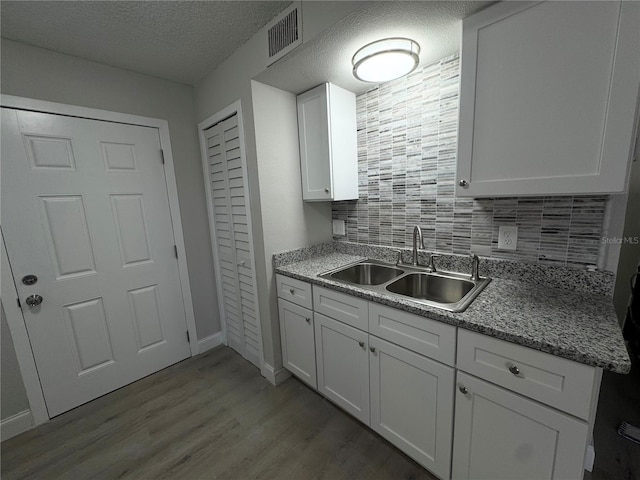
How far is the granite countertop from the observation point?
0.80 m

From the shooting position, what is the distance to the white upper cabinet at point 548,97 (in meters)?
0.87

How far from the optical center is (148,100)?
201cm

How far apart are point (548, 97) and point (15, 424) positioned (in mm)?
3305

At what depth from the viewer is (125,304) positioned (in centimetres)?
201

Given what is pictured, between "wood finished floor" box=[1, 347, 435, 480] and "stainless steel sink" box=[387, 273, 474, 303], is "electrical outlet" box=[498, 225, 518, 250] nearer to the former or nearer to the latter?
"stainless steel sink" box=[387, 273, 474, 303]

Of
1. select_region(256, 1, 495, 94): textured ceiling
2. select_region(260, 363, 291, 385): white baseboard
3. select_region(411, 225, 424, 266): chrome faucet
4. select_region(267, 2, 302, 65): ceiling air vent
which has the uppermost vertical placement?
select_region(267, 2, 302, 65): ceiling air vent

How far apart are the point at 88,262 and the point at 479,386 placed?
Answer: 2420 mm

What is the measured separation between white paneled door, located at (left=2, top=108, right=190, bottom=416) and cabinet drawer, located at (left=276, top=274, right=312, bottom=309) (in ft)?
3.35

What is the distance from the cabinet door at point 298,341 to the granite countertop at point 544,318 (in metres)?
0.47

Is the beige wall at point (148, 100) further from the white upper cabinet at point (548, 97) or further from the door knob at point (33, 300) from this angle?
the white upper cabinet at point (548, 97)

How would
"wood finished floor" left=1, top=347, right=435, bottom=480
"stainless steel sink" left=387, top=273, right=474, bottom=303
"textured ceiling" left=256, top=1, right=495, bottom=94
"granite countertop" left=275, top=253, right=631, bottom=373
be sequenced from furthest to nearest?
"stainless steel sink" left=387, top=273, right=474, bottom=303 → "wood finished floor" left=1, top=347, right=435, bottom=480 → "textured ceiling" left=256, top=1, right=495, bottom=94 → "granite countertop" left=275, top=253, right=631, bottom=373

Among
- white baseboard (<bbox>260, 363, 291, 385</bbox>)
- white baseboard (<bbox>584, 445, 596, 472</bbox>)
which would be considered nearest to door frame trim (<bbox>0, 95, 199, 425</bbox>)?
white baseboard (<bbox>260, 363, 291, 385</bbox>)

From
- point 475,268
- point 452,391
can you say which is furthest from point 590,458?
point 475,268

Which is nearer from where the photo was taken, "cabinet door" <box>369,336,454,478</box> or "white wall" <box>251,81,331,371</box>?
"cabinet door" <box>369,336,454,478</box>
